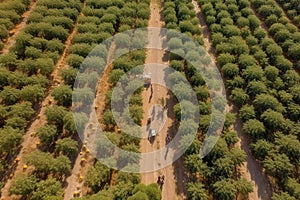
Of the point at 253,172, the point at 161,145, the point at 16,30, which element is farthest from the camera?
the point at 16,30

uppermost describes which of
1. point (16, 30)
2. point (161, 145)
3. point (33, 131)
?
point (16, 30)

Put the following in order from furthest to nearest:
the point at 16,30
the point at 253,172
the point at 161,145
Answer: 1. the point at 16,30
2. the point at 161,145
3. the point at 253,172

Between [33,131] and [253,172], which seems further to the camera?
[33,131]

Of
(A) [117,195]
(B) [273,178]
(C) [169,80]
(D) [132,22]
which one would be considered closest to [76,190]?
(A) [117,195]

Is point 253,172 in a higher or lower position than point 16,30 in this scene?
lower

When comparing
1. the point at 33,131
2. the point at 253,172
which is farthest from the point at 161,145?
the point at 33,131

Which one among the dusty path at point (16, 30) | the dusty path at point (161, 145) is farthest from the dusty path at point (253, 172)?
Result: the dusty path at point (16, 30)

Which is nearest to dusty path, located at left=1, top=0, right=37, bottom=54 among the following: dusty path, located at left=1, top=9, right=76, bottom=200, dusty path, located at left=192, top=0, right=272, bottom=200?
dusty path, located at left=1, top=9, right=76, bottom=200

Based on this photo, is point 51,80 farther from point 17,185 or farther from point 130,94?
point 17,185

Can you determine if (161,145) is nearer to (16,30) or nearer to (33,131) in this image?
(33,131)
